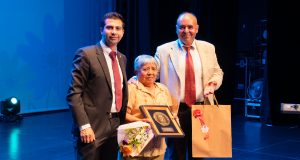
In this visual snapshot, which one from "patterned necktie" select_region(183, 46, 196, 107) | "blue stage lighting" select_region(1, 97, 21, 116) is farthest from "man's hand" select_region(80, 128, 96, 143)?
"blue stage lighting" select_region(1, 97, 21, 116)

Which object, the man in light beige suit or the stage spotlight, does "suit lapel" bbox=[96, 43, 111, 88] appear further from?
the stage spotlight

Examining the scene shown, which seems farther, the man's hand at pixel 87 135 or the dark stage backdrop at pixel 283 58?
the dark stage backdrop at pixel 283 58

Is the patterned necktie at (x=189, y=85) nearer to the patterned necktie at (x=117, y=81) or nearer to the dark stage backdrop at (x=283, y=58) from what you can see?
the patterned necktie at (x=117, y=81)

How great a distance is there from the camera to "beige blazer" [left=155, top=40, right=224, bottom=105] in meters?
2.71

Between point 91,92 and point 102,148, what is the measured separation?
35cm

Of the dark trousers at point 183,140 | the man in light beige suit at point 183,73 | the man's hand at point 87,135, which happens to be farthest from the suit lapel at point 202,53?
the man's hand at point 87,135

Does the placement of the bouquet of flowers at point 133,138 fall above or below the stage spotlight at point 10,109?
above

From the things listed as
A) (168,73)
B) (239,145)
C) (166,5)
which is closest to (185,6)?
(166,5)

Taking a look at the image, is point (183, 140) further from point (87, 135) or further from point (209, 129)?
point (87, 135)

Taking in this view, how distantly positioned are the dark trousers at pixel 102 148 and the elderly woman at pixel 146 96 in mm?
111

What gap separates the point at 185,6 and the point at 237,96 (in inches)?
104

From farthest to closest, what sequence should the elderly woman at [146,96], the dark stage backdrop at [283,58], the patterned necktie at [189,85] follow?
1. the dark stage backdrop at [283,58]
2. the patterned necktie at [189,85]
3. the elderly woman at [146,96]

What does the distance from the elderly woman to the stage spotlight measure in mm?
4554

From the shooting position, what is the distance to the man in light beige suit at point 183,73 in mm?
2693
